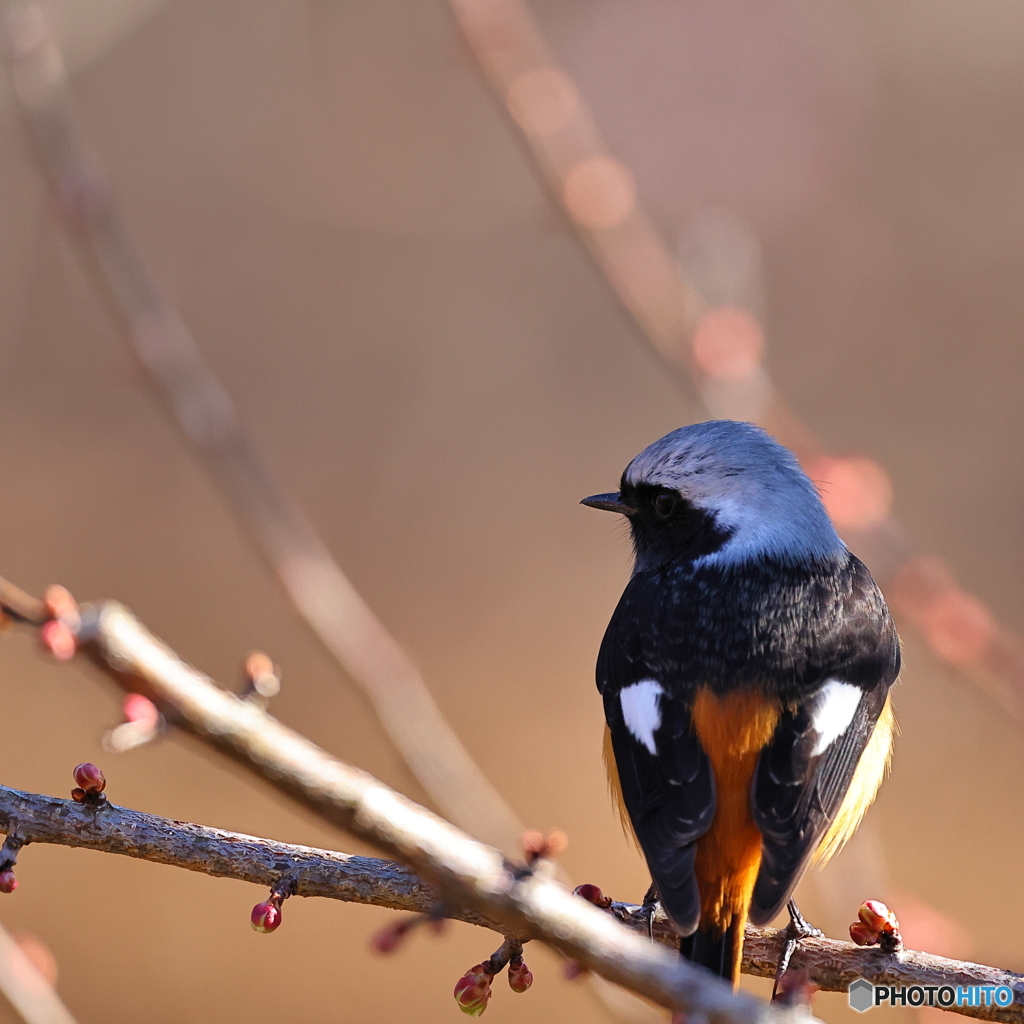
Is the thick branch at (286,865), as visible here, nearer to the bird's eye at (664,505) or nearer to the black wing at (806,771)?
the black wing at (806,771)

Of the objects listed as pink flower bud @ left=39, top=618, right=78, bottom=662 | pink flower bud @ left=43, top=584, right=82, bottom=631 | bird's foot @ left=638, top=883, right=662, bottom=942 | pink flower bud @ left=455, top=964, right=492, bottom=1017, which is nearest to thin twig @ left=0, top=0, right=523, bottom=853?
bird's foot @ left=638, top=883, right=662, bottom=942

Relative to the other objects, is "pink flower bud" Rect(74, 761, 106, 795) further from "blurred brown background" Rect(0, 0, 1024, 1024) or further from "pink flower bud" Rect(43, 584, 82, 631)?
"blurred brown background" Rect(0, 0, 1024, 1024)

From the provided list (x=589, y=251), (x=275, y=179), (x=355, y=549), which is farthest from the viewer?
(x=275, y=179)

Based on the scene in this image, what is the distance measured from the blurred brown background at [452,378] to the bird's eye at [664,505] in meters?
3.68

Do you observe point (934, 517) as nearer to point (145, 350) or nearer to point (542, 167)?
point (542, 167)

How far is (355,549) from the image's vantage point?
8211mm

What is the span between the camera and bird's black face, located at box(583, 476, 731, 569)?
3426 mm

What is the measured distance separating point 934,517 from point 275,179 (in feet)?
17.4

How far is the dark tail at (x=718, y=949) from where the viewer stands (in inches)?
103

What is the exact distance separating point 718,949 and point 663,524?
1.29 metres

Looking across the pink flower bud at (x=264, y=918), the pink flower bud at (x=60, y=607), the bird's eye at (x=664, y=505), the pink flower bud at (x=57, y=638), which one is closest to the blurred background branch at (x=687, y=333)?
the bird's eye at (x=664, y=505)

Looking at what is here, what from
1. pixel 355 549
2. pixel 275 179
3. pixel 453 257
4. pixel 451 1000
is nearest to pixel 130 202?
pixel 275 179

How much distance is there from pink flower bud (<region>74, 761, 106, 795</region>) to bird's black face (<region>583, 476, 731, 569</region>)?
1.68m

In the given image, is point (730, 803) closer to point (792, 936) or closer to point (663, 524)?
point (792, 936)
